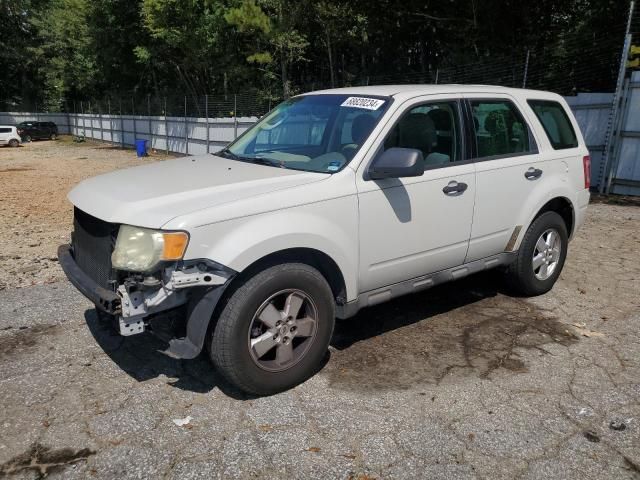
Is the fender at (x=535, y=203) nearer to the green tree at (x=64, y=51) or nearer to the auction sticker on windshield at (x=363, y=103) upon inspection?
the auction sticker on windshield at (x=363, y=103)

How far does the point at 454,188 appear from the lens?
13.0ft

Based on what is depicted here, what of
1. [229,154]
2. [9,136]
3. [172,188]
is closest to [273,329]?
[172,188]

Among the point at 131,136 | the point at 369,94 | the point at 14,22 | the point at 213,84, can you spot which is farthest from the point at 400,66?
the point at 14,22

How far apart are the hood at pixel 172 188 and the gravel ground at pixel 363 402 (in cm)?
85

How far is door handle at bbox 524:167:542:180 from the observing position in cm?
451

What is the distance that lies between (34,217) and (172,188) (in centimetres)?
714

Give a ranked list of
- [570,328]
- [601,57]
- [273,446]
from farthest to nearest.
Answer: [601,57]
[570,328]
[273,446]

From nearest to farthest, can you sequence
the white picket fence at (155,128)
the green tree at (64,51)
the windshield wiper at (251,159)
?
1. the windshield wiper at (251,159)
2. the white picket fence at (155,128)
3. the green tree at (64,51)

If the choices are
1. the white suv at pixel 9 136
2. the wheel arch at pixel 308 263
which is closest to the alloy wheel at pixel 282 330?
the wheel arch at pixel 308 263

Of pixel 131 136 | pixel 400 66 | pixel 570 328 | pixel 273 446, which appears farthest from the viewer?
pixel 131 136

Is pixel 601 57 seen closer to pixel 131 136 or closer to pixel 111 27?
pixel 131 136

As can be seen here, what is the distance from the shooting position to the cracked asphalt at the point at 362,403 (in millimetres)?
2705

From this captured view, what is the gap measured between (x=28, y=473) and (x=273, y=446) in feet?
3.98

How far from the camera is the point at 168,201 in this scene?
118 inches
